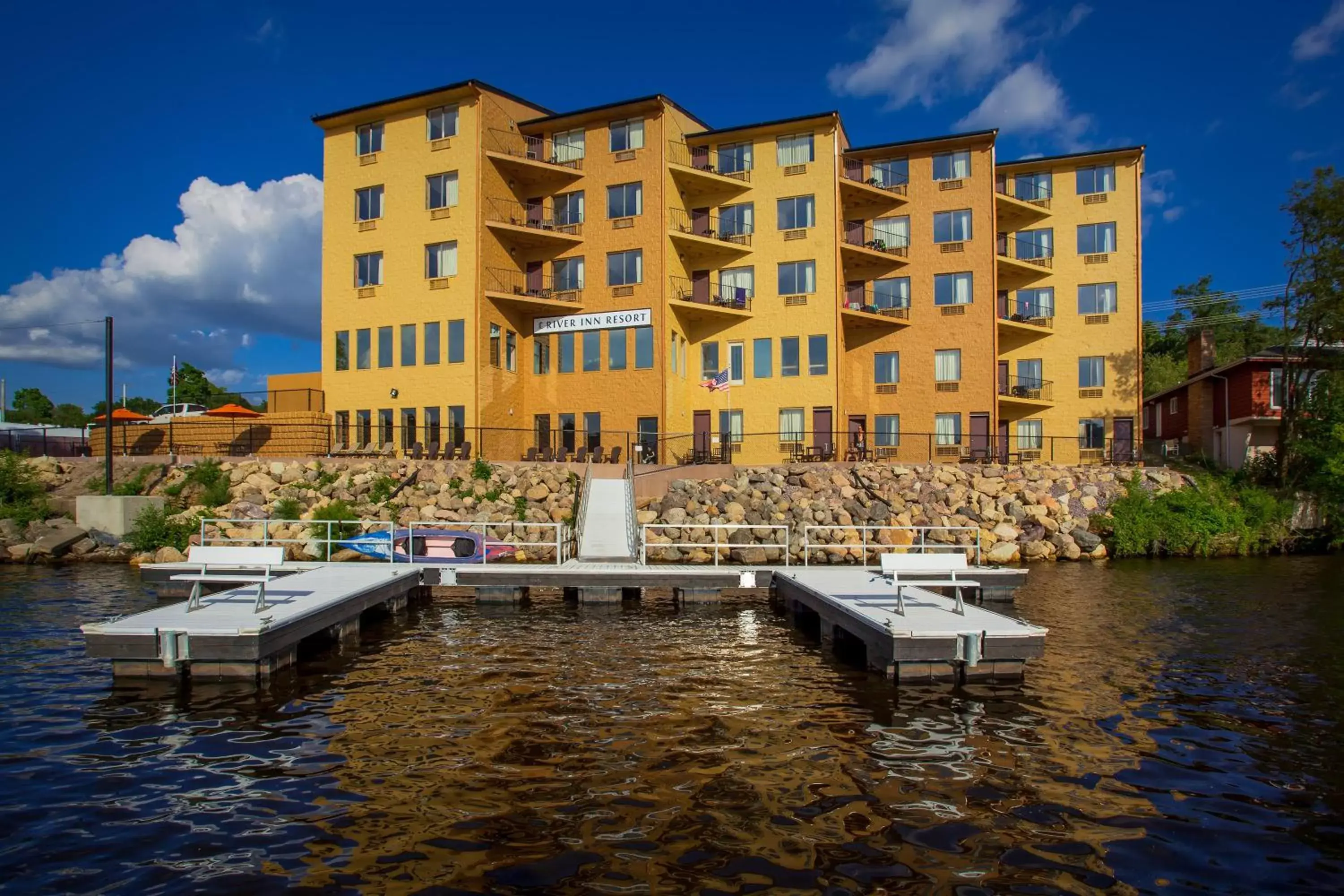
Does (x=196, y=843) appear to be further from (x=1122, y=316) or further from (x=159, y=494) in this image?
(x=1122, y=316)

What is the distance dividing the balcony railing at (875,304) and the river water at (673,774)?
97.5 feet

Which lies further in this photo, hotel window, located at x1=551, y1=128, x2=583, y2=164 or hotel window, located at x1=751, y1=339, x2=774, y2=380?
hotel window, located at x1=751, y1=339, x2=774, y2=380

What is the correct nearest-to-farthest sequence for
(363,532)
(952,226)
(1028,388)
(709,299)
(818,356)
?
(363,532)
(818,356)
(709,299)
(952,226)
(1028,388)

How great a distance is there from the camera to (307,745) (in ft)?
34.2

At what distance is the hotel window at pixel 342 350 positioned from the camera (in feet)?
139

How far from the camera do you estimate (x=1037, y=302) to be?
46.5m

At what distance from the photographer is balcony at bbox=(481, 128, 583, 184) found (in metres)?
40.3

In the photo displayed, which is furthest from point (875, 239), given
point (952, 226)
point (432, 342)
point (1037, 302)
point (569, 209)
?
point (432, 342)

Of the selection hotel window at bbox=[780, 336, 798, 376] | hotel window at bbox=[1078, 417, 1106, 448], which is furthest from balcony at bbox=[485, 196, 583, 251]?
hotel window at bbox=[1078, 417, 1106, 448]

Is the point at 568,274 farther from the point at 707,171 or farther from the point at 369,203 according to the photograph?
the point at 369,203

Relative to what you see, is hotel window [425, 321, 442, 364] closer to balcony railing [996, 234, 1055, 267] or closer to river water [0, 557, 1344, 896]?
river water [0, 557, 1344, 896]

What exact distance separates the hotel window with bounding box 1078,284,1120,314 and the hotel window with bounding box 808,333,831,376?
15.0 meters

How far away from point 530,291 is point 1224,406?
121 feet

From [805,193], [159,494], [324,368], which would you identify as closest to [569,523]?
[159,494]
